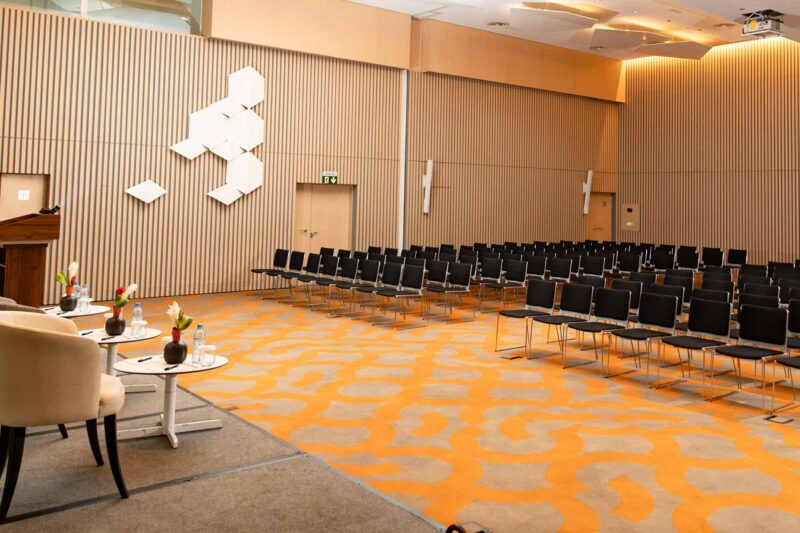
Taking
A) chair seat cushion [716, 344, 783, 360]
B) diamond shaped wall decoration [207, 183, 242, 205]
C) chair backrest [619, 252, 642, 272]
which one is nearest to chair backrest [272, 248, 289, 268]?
diamond shaped wall decoration [207, 183, 242, 205]

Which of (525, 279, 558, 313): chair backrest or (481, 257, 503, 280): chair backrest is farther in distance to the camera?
(481, 257, 503, 280): chair backrest

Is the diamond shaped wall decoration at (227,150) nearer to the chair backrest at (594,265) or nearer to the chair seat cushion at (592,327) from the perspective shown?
the chair backrest at (594,265)

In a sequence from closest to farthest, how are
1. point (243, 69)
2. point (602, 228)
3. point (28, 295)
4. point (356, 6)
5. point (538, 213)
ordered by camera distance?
point (28, 295) < point (243, 69) < point (356, 6) < point (538, 213) < point (602, 228)

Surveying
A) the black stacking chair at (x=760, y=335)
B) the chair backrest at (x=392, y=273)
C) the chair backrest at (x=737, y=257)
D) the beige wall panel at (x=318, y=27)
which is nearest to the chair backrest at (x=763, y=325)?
the black stacking chair at (x=760, y=335)

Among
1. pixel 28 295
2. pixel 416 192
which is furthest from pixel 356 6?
pixel 28 295

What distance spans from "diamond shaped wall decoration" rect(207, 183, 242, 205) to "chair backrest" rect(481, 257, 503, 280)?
518 cm

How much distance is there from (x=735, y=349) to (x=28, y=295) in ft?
26.3

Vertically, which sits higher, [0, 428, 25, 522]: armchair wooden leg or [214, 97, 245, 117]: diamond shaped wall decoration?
[214, 97, 245, 117]: diamond shaped wall decoration

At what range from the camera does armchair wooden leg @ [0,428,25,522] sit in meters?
3.88

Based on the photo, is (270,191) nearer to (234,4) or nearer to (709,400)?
(234,4)

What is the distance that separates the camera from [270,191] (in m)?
14.6

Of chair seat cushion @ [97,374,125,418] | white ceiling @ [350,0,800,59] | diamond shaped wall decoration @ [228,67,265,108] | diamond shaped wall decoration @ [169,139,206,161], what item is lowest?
chair seat cushion @ [97,374,125,418]

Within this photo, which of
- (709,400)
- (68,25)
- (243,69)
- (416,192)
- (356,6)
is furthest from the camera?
(416,192)

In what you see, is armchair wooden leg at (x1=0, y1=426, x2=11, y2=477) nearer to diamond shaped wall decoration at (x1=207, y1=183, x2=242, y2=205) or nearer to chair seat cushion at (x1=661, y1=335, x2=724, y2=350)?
chair seat cushion at (x1=661, y1=335, x2=724, y2=350)
